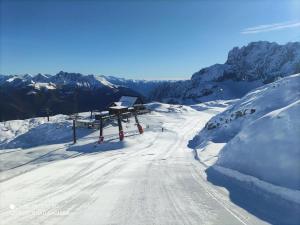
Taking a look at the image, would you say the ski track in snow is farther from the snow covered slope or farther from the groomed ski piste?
the snow covered slope

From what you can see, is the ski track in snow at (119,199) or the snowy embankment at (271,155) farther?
the snowy embankment at (271,155)

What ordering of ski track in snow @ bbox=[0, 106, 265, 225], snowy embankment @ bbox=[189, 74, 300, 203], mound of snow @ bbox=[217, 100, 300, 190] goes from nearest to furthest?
1. ski track in snow @ bbox=[0, 106, 265, 225]
2. snowy embankment @ bbox=[189, 74, 300, 203]
3. mound of snow @ bbox=[217, 100, 300, 190]

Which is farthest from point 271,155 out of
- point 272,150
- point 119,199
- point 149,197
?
point 119,199

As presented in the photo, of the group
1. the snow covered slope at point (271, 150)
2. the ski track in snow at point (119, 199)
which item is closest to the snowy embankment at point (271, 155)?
the snow covered slope at point (271, 150)

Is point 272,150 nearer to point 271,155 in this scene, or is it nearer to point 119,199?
point 271,155

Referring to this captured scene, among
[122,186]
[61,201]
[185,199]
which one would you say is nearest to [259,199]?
[185,199]

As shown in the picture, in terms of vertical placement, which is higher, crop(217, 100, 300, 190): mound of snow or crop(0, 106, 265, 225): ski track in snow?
crop(217, 100, 300, 190): mound of snow

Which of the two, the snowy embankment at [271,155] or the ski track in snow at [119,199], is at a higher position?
the snowy embankment at [271,155]

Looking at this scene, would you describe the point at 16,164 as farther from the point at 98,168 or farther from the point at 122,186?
the point at 122,186

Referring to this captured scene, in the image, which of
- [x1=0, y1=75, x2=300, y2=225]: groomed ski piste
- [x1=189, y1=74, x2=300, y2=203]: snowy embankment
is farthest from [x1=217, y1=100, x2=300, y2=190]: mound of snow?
[x1=0, y1=75, x2=300, y2=225]: groomed ski piste

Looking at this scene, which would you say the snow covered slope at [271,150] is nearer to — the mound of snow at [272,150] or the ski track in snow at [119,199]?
the mound of snow at [272,150]

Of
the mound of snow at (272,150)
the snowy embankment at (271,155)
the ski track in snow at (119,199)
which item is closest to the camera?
the ski track in snow at (119,199)

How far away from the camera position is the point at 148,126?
59.2 metres

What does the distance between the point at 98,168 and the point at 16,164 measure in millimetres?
15488
